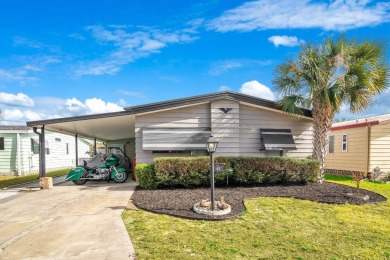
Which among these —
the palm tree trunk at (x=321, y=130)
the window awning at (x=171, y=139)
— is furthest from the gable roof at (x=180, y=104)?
the window awning at (x=171, y=139)

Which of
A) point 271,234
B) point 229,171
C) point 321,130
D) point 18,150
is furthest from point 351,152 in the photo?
point 18,150

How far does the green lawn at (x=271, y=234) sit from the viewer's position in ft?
11.5

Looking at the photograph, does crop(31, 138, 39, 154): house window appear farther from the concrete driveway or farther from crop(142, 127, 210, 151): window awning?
crop(142, 127, 210, 151): window awning

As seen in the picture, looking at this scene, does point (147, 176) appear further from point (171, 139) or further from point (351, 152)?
point (351, 152)

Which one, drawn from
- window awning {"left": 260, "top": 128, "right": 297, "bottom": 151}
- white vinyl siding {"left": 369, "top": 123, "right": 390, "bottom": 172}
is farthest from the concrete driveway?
white vinyl siding {"left": 369, "top": 123, "right": 390, "bottom": 172}

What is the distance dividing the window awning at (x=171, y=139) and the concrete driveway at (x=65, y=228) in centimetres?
212

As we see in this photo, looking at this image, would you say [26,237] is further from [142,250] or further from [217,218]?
[217,218]

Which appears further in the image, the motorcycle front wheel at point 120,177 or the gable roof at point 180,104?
the motorcycle front wheel at point 120,177

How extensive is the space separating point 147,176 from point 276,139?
16.6 feet

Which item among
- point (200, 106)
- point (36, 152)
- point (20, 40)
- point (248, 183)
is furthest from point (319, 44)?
point (36, 152)

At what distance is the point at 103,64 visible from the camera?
12719mm

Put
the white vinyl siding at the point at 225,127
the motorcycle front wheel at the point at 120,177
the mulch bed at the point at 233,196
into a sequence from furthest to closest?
the motorcycle front wheel at the point at 120,177, the white vinyl siding at the point at 225,127, the mulch bed at the point at 233,196

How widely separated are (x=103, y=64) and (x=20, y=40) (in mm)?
4072

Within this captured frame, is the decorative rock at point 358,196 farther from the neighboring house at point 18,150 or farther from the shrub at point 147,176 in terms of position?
the neighboring house at point 18,150
